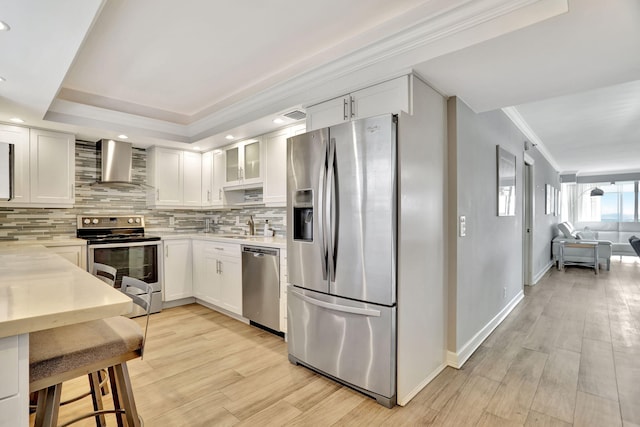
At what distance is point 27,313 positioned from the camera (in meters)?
0.96

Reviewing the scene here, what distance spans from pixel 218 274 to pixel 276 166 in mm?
1528

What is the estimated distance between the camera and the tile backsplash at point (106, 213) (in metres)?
3.63

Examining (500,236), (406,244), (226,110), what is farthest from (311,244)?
(500,236)

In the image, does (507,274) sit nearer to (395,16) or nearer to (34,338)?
(395,16)

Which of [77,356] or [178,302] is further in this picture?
[178,302]

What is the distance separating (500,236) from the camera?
359cm

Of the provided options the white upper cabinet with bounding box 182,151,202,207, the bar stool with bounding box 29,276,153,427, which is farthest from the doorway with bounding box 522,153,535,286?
the bar stool with bounding box 29,276,153,427

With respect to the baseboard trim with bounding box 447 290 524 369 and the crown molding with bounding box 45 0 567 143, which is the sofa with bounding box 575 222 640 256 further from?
the crown molding with bounding box 45 0 567 143

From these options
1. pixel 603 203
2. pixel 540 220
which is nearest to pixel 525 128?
pixel 540 220

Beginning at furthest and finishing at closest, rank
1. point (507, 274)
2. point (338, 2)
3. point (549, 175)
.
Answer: point (549, 175) → point (507, 274) → point (338, 2)

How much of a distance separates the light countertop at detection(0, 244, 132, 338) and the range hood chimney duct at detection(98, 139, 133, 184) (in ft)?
8.59

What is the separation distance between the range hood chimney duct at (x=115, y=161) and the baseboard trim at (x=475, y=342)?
13.8ft

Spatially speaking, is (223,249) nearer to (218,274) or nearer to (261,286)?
(218,274)

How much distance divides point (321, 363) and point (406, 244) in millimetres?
1127
